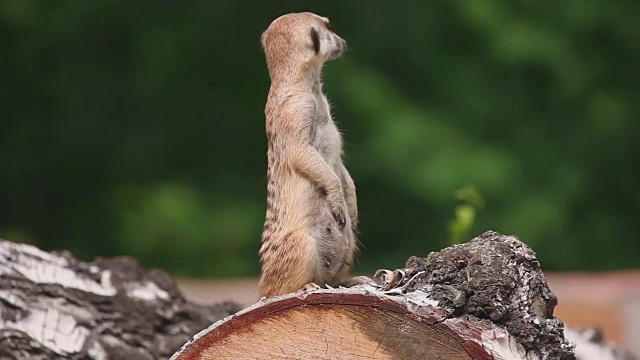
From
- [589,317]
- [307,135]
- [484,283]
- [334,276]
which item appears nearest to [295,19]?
[307,135]

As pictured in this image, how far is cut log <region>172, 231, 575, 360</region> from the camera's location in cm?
176

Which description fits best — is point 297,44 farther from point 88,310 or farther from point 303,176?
point 88,310

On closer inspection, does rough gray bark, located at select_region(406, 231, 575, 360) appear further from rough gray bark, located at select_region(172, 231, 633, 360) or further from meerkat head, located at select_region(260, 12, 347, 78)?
meerkat head, located at select_region(260, 12, 347, 78)

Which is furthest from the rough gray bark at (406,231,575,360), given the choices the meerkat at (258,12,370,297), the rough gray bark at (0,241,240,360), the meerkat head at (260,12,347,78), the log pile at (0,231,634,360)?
the rough gray bark at (0,241,240,360)

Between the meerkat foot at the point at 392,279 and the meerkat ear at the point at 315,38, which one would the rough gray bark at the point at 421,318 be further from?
the meerkat ear at the point at 315,38

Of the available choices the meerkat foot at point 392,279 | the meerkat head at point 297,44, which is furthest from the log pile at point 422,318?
the meerkat head at point 297,44

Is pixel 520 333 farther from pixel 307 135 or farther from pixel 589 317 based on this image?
pixel 589 317

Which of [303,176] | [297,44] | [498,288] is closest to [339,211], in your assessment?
[303,176]

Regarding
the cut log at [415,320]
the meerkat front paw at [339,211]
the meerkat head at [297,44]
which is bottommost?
the cut log at [415,320]

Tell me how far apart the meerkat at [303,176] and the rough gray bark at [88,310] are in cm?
61

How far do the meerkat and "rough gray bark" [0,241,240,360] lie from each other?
0.61 metres

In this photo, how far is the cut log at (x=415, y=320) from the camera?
176 centimetres

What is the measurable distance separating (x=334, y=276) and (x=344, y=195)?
180mm

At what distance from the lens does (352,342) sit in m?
1.79
